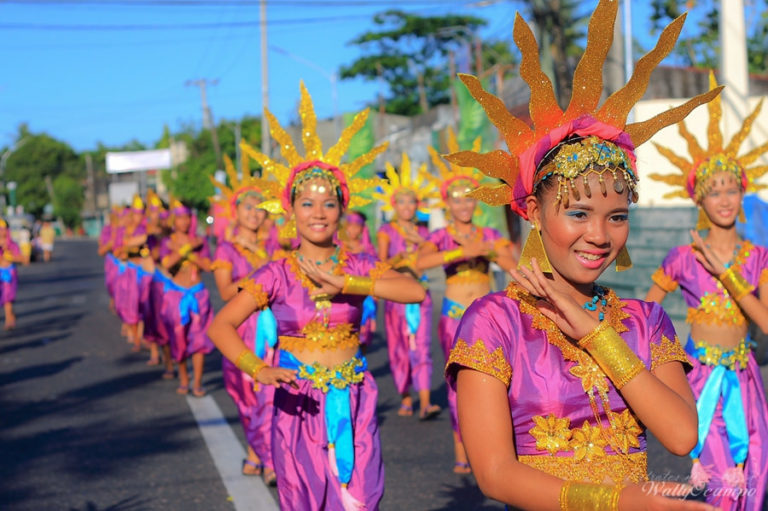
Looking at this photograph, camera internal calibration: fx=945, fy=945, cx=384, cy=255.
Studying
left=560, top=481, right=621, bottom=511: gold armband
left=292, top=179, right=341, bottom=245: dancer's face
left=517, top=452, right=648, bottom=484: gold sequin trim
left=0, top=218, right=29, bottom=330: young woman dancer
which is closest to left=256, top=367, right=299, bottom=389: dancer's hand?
left=292, top=179, right=341, bottom=245: dancer's face

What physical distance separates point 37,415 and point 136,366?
3.10 metres

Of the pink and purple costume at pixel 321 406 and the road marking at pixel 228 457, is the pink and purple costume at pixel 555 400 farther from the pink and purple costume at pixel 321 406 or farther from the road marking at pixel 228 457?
the road marking at pixel 228 457

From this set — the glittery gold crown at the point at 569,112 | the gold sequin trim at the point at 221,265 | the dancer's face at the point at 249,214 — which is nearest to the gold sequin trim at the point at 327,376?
the glittery gold crown at the point at 569,112

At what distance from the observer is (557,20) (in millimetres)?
11938

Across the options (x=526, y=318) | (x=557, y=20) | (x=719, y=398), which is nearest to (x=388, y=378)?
(x=557, y=20)

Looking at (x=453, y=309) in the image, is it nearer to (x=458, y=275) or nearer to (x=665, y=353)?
(x=458, y=275)

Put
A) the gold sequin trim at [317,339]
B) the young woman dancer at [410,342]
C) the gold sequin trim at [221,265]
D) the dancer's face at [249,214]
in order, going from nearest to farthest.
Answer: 1. the gold sequin trim at [317,339]
2. the gold sequin trim at [221,265]
3. the dancer's face at [249,214]
4. the young woman dancer at [410,342]

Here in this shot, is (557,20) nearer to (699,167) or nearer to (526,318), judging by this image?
(699,167)

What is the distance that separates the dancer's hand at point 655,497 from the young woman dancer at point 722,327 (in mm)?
2947

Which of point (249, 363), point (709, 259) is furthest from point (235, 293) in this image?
point (709, 259)

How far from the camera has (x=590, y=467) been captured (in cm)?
252

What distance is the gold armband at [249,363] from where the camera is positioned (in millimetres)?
4164

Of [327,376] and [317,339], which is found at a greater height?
[317,339]

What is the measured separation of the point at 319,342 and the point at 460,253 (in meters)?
2.86
